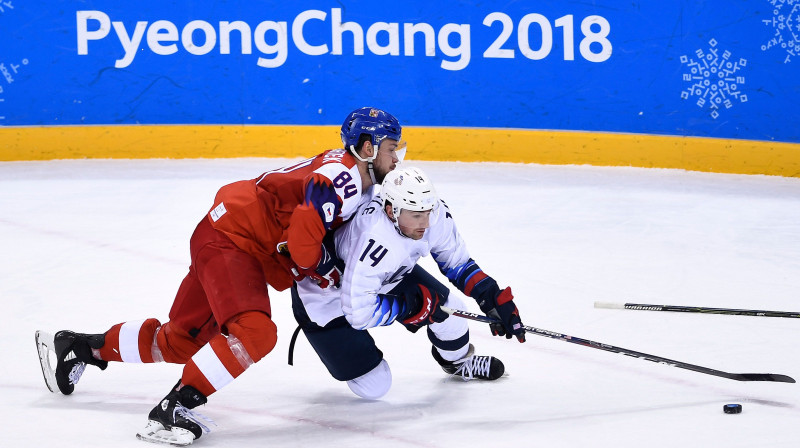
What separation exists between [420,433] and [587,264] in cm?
221

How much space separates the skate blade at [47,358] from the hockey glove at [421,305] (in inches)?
43.7

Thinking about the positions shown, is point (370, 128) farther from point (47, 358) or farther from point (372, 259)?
point (47, 358)

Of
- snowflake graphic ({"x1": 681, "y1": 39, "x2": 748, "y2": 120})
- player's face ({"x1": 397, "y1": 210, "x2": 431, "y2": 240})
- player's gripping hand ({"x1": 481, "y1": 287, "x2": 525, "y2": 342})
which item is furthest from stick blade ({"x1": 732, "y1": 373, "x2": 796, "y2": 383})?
snowflake graphic ({"x1": 681, "y1": 39, "x2": 748, "y2": 120})

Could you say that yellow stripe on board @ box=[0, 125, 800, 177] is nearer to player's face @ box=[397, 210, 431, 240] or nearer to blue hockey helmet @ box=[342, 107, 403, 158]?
blue hockey helmet @ box=[342, 107, 403, 158]

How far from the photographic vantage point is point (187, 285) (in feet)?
10.4

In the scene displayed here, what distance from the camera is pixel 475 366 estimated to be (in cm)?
337

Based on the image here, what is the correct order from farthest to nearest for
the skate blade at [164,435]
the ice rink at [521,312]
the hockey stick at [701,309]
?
the hockey stick at [701,309] < the ice rink at [521,312] < the skate blade at [164,435]

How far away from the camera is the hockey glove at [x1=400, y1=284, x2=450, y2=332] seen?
301cm

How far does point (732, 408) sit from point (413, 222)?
105 cm

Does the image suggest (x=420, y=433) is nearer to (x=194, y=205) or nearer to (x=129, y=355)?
(x=129, y=355)

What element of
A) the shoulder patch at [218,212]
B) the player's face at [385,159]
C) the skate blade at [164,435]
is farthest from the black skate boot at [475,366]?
the skate blade at [164,435]

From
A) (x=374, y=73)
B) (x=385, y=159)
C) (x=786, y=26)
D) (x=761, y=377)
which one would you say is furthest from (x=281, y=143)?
(x=761, y=377)

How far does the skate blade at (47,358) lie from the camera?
128 inches

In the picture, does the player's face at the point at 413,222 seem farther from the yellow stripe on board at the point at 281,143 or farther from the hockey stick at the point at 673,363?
the yellow stripe on board at the point at 281,143
